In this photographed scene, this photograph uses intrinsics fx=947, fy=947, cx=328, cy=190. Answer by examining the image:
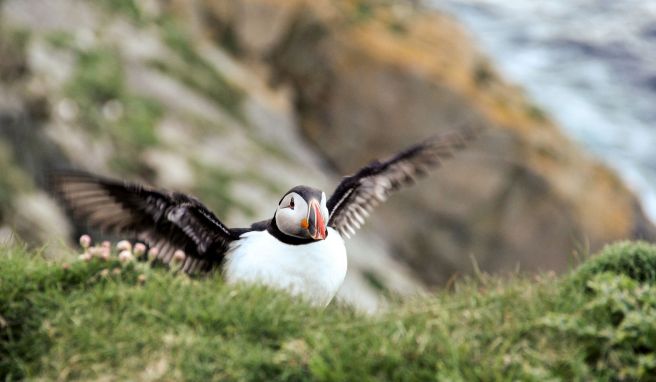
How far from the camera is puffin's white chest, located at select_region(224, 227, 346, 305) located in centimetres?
511

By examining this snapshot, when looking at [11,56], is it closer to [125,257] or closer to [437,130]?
[125,257]

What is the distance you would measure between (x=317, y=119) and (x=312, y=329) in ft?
51.5

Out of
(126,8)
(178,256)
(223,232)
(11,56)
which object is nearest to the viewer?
(178,256)

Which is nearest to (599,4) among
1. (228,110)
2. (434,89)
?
(434,89)

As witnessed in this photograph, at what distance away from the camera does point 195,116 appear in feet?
52.6

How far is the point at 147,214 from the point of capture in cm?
550

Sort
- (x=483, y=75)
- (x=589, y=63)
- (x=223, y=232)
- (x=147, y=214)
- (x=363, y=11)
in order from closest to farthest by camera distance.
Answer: (x=147, y=214), (x=223, y=232), (x=483, y=75), (x=363, y=11), (x=589, y=63)

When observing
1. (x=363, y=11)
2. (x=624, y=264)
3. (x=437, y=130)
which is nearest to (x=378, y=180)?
(x=624, y=264)

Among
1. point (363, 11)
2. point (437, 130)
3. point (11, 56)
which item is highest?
point (363, 11)

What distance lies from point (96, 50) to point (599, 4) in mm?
23024

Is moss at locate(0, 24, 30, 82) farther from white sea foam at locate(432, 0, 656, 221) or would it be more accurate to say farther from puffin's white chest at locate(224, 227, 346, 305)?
white sea foam at locate(432, 0, 656, 221)

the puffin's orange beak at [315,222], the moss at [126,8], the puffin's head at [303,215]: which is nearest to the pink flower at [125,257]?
the puffin's head at [303,215]

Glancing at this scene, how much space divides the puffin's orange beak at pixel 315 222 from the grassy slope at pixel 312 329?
0.44m

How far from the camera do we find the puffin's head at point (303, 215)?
5094mm
